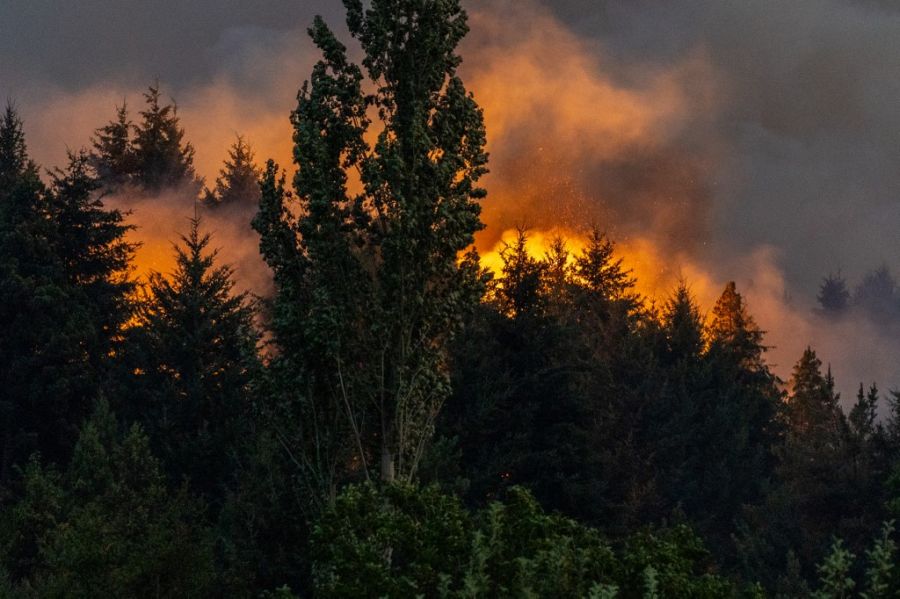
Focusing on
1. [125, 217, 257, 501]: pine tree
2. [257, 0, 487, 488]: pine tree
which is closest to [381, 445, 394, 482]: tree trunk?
[257, 0, 487, 488]: pine tree

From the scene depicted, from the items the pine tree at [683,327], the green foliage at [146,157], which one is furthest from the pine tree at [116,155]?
the pine tree at [683,327]

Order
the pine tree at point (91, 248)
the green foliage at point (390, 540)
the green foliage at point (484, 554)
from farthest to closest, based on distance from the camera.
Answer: the pine tree at point (91, 248) < the green foliage at point (390, 540) < the green foliage at point (484, 554)

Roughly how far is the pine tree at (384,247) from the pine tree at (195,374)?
63.4 feet

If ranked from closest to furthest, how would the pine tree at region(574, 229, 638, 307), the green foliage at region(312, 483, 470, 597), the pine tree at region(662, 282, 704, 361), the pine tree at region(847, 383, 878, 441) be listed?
1. the green foliage at region(312, 483, 470, 597)
2. the pine tree at region(847, 383, 878, 441)
3. the pine tree at region(662, 282, 704, 361)
4. the pine tree at region(574, 229, 638, 307)

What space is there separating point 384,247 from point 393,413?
3802 millimetres

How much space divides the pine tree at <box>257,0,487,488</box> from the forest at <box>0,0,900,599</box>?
0.07 m

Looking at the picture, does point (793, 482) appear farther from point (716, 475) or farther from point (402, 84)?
point (402, 84)

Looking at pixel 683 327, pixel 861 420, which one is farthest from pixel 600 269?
pixel 861 420

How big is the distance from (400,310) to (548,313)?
17.6 m

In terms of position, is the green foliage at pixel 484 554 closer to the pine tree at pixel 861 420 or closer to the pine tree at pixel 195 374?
the pine tree at pixel 195 374

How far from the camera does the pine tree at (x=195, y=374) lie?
43844 mm

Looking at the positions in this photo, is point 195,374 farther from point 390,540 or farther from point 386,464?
point 390,540

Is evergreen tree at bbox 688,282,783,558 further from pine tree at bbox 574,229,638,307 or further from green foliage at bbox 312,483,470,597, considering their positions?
green foliage at bbox 312,483,470,597

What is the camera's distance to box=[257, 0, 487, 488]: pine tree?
80.3ft
